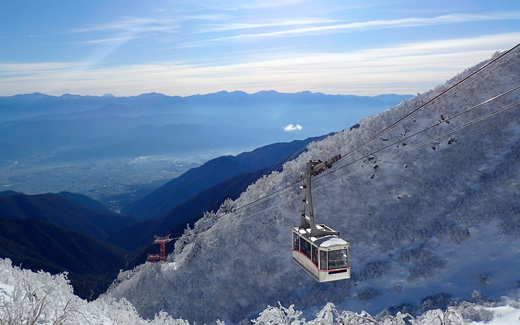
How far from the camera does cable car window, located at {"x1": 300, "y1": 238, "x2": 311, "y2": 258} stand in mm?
21797

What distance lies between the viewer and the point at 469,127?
2282 inches

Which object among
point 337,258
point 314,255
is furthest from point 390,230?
point 337,258

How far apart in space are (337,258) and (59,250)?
14900 cm

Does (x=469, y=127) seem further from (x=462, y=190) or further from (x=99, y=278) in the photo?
(x=99, y=278)

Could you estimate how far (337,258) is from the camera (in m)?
20.4

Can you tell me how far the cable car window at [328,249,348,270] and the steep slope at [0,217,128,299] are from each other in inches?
4382

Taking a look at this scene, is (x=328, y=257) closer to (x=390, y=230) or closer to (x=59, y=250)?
(x=390, y=230)

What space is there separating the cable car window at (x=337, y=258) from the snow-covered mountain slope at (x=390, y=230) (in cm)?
2287

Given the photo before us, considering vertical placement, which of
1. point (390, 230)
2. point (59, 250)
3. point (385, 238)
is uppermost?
point (390, 230)

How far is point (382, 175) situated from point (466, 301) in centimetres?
2377

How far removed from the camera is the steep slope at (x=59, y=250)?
4827 inches

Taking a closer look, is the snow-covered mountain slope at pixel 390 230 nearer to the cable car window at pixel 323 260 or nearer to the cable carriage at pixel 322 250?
the cable carriage at pixel 322 250

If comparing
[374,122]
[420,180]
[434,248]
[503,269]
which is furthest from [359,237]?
[374,122]

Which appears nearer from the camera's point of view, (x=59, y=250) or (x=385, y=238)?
(x=385, y=238)
